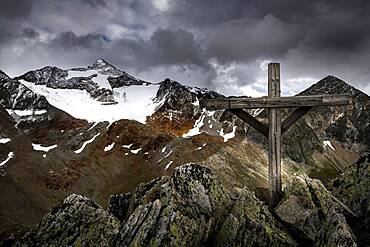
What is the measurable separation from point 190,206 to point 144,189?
2797 mm

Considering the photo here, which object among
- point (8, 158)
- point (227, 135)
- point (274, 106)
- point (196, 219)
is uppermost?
point (227, 135)

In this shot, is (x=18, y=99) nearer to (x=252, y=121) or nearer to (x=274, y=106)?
(x=252, y=121)

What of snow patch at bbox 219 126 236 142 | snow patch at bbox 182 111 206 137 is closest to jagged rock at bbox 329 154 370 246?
snow patch at bbox 219 126 236 142

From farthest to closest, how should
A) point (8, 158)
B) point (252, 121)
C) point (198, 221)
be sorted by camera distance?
1. point (8, 158)
2. point (252, 121)
3. point (198, 221)

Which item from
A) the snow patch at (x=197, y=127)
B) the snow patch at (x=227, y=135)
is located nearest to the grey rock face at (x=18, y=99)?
the snow patch at (x=197, y=127)

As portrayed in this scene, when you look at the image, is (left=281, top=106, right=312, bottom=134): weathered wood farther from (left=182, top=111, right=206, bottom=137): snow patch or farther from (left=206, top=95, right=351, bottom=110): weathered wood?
(left=182, top=111, right=206, bottom=137): snow patch

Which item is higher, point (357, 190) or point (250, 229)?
point (357, 190)

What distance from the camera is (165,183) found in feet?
44.6

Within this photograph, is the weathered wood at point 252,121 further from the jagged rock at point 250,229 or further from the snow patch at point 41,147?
the snow patch at point 41,147

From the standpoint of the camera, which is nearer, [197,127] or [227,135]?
[227,135]

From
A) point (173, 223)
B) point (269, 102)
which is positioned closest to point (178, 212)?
point (173, 223)

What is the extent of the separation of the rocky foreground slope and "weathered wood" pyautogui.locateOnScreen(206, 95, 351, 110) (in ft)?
8.39

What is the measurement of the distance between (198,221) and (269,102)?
16.0ft

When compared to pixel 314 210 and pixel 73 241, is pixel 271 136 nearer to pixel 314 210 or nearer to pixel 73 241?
pixel 314 210
